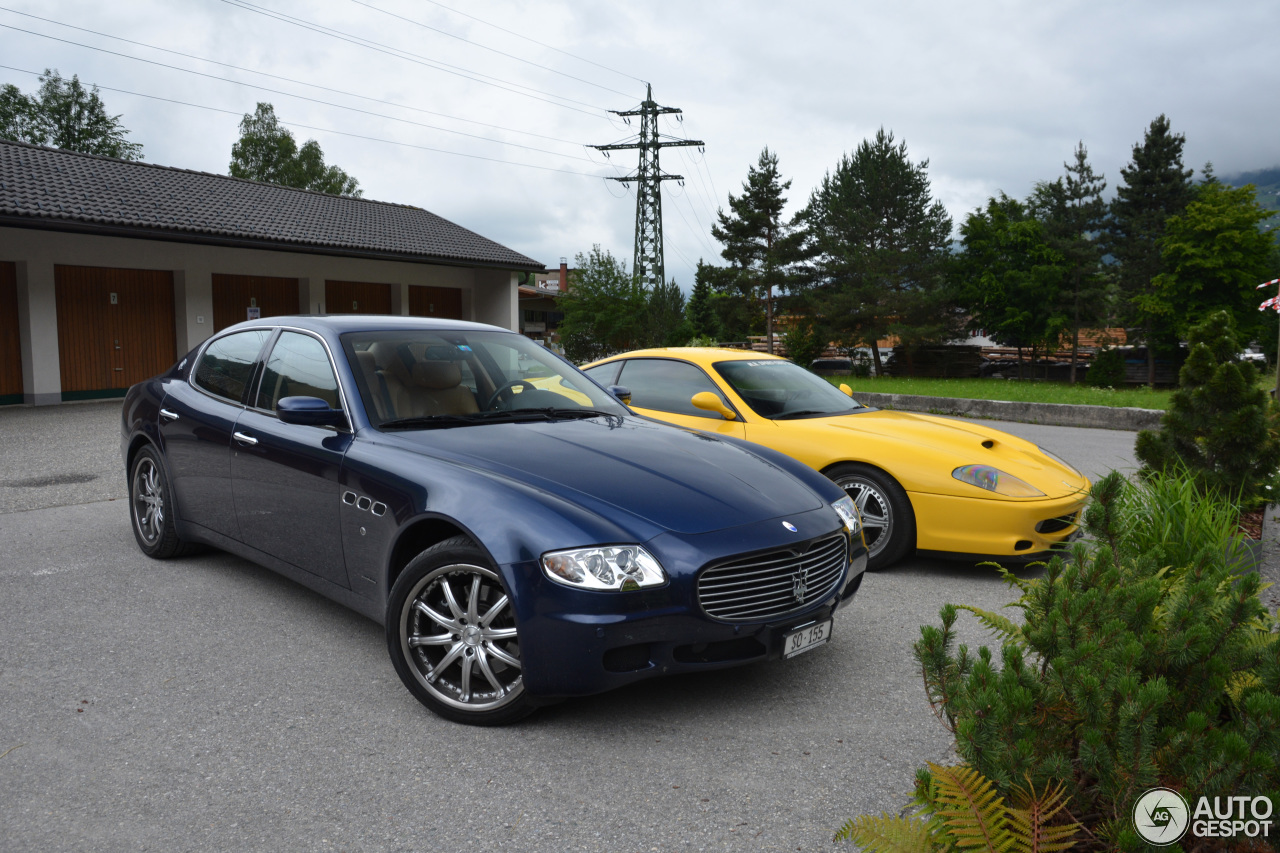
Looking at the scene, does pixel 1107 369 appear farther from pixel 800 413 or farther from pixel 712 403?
pixel 712 403

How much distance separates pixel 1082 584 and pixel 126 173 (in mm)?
25263

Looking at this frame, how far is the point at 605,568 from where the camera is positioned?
3053 mm

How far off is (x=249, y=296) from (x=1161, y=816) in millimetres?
23632

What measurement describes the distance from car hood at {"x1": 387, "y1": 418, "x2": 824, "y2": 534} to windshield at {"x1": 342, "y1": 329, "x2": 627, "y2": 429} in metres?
0.22

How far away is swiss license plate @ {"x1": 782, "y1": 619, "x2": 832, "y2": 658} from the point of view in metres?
3.35

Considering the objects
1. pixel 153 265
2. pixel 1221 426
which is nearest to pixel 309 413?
pixel 1221 426

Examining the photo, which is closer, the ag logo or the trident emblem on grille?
the ag logo

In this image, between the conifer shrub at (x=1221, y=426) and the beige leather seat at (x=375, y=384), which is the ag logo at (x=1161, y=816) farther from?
the conifer shrub at (x=1221, y=426)

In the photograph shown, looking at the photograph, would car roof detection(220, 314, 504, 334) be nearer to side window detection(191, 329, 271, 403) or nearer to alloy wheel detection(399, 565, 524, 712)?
side window detection(191, 329, 271, 403)

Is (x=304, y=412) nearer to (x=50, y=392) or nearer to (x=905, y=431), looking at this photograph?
(x=905, y=431)

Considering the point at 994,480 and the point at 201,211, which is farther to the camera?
the point at 201,211

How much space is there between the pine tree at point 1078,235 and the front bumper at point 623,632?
175 ft

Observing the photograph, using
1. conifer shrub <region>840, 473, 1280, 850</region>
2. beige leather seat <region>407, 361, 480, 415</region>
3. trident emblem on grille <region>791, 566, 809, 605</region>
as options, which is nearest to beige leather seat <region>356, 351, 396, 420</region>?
beige leather seat <region>407, 361, 480, 415</region>

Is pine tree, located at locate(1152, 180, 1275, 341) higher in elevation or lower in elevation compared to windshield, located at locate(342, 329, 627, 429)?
higher
